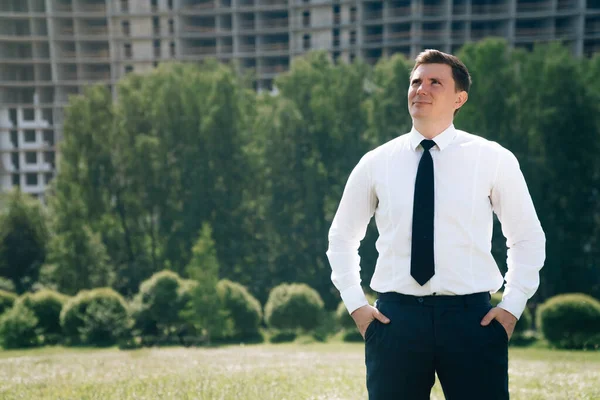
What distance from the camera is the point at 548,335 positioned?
2286 centimetres

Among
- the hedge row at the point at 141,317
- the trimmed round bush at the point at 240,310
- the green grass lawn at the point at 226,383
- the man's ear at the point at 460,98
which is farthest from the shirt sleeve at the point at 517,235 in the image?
the trimmed round bush at the point at 240,310

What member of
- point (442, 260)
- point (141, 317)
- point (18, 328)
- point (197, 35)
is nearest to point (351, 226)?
point (442, 260)

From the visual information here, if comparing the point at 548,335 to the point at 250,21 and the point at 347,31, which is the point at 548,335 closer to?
the point at 347,31

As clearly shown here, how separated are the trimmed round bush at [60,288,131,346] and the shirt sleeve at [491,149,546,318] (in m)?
25.8

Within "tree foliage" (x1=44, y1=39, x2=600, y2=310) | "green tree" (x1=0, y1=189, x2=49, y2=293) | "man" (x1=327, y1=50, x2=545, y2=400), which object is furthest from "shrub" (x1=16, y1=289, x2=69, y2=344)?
"man" (x1=327, y1=50, x2=545, y2=400)

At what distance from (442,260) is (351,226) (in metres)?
0.68

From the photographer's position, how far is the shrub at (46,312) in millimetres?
28547

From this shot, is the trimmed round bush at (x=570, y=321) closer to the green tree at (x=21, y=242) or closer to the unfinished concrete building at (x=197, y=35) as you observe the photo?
the green tree at (x=21, y=242)

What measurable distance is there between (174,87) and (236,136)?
216 inches

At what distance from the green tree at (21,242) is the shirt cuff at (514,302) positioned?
43.9m

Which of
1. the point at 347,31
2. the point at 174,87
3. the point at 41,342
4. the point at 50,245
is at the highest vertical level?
the point at 347,31

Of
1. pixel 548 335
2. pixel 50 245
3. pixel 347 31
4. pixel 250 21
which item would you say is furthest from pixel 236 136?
pixel 250 21

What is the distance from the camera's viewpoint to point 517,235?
13.3 ft

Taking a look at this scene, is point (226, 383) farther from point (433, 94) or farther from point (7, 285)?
point (7, 285)
